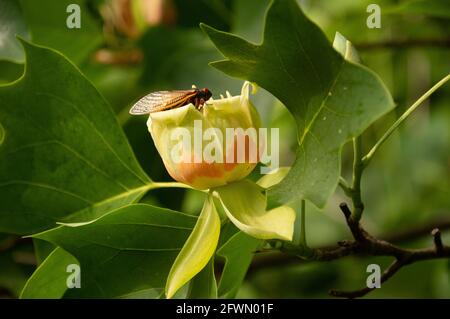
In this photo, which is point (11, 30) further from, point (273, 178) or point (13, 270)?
point (13, 270)

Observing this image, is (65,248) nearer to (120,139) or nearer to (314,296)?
(120,139)

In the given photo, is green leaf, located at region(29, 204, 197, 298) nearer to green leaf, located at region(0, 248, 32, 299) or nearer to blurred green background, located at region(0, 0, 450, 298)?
blurred green background, located at region(0, 0, 450, 298)

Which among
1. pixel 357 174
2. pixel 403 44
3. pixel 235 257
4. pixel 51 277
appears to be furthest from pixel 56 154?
pixel 403 44

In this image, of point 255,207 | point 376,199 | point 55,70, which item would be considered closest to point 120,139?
point 55,70

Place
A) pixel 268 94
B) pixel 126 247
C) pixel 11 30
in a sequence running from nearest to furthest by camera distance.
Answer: pixel 126 247 < pixel 11 30 < pixel 268 94

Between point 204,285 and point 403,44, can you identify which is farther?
point 403,44

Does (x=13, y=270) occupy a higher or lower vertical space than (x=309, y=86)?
lower

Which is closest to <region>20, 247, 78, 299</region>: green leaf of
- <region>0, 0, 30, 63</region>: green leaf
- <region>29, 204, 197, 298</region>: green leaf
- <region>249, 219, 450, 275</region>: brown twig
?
<region>29, 204, 197, 298</region>: green leaf
